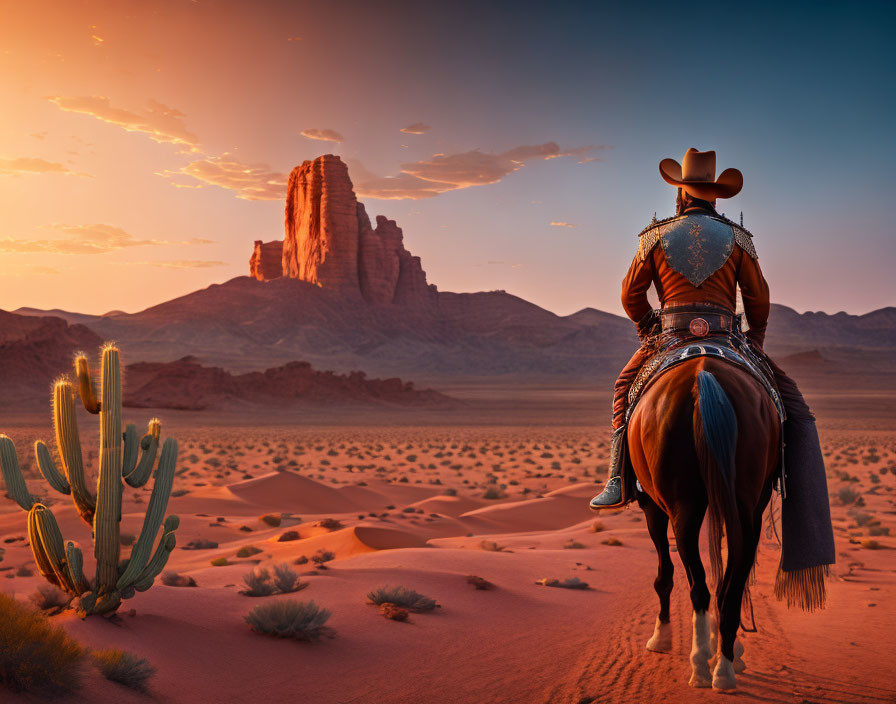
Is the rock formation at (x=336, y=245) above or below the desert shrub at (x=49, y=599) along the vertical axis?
above

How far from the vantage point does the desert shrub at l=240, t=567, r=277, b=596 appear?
7.29 meters

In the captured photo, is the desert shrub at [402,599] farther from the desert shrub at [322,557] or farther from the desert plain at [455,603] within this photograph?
the desert shrub at [322,557]

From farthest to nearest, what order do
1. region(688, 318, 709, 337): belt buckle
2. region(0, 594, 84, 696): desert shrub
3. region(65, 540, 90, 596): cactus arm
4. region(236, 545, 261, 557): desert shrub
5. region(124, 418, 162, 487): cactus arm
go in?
region(236, 545, 261, 557): desert shrub
region(124, 418, 162, 487): cactus arm
region(688, 318, 709, 337): belt buckle
region(65, 540, 90, 596): cactus arm
region(0, 594, 84, 696): desert shrub

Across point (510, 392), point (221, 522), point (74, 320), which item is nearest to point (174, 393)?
point (510, 392)

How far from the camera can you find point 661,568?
20.1 feet

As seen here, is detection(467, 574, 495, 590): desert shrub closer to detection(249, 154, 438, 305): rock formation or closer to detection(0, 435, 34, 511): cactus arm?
detection(0, 435, 34, 511): cactus arm

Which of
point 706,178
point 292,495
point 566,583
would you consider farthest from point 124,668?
point 292,495

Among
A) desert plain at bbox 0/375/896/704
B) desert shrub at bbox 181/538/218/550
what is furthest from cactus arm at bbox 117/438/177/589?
desert shrub at bbox 181/538/218/550

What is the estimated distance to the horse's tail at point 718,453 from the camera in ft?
15.8

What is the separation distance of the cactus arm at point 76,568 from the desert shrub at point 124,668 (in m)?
0.95

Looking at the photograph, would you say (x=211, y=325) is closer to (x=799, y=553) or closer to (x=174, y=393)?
(x=174, y=393)

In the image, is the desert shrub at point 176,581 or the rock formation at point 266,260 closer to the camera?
the desert shrub at point 176,581

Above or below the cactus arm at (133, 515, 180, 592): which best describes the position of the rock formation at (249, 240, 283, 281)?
above

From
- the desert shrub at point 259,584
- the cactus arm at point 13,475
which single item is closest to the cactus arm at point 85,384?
the cactus arm at point 13,475
